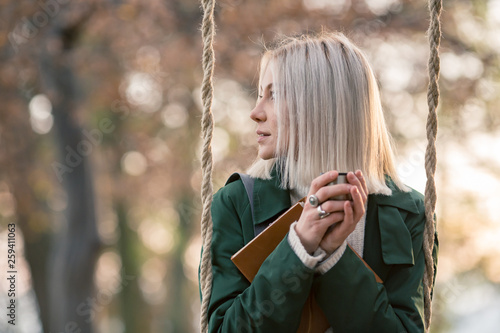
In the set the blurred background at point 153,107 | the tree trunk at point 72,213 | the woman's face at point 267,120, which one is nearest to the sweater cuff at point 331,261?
the woman's face at point 267,120

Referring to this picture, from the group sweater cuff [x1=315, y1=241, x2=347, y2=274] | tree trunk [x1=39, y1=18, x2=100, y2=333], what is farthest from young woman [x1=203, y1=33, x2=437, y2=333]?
tree trunk [x1=39, y1=18, x2=100, y2=333]

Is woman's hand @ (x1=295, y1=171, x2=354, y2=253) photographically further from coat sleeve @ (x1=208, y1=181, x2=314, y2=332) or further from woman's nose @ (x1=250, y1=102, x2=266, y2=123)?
woman's nose @ (x1=250, y1=102, x2=266, y2=123)

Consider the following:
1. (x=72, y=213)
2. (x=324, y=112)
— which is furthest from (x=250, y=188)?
(x=72, y=213)

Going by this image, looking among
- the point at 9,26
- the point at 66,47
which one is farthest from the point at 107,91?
the point at 9,26

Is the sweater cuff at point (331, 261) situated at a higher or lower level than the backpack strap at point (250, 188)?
lower

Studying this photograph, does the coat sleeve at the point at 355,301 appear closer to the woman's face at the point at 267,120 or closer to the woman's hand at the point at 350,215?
the woman's hand at the point at 350,215

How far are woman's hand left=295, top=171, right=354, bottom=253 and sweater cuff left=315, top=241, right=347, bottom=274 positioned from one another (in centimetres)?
2

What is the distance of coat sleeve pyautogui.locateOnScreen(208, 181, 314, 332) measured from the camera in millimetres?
1558

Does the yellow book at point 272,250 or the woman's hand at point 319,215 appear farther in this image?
the yellow book at point 272,250

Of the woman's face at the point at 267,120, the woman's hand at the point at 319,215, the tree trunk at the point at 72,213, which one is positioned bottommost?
the tree trunk at the point at 72,213

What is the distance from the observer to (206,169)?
1.78 metres

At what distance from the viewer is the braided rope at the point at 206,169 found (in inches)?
66.9

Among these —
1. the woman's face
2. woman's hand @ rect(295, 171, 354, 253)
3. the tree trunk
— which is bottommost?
the tree trunk

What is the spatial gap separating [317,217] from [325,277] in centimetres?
17
